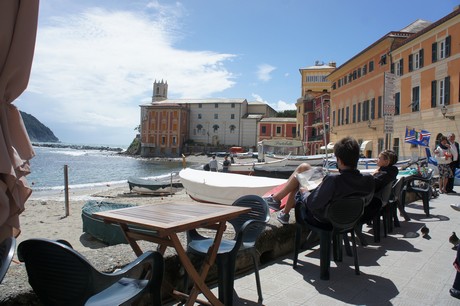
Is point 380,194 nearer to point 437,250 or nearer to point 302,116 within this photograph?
point 437,250

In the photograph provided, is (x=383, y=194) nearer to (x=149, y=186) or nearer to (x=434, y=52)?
(x=149, y=186)

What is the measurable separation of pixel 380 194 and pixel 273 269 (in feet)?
6.27

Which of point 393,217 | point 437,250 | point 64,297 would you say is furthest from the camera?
point 393,217

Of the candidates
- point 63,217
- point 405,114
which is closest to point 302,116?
point 405,114

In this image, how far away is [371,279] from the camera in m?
3.86

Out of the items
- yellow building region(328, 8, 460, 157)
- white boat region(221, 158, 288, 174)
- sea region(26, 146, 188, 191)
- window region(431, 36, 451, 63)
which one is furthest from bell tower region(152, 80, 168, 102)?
window region(431, 36, 451, 63)

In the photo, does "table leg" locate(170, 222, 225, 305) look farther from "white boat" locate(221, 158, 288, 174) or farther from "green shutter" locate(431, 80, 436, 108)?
"green shutter" locate(431, 80, 436, 108)

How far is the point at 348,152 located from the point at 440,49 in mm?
25104

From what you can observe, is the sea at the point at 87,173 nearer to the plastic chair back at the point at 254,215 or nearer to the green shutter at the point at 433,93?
the plastic chair back at the point at 254,215

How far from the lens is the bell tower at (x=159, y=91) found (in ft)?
406

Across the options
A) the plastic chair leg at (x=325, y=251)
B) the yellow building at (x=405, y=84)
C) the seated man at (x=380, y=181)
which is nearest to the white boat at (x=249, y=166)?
the yellow building at (x=405, y=84)

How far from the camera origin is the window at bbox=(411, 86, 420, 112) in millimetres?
27344

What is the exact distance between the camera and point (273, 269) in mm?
4164

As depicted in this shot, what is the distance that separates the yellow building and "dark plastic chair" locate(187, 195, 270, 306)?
13209mm
